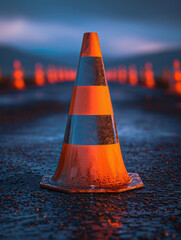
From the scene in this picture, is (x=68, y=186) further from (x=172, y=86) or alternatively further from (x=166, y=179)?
(x=172, y=86)

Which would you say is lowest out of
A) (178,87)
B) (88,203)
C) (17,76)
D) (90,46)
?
(88,203)

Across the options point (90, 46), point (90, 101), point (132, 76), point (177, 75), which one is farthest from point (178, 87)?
point (132, 76)

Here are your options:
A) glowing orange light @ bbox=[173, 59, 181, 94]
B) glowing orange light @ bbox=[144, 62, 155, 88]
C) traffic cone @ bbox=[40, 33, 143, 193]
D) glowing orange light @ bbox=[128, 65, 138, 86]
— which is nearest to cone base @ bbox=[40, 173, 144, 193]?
traffic cone @ bbox=[40, 33, 143, 193]

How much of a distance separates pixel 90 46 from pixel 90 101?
2.29 ft

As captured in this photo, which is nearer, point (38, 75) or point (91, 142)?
point (91, 142)

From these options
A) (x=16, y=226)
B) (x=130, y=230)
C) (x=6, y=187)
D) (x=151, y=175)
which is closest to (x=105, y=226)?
(x=130, y=230)

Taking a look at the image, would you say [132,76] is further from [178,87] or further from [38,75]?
[178,87]

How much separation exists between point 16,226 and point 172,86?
26.2 meters

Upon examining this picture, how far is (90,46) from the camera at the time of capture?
517cm

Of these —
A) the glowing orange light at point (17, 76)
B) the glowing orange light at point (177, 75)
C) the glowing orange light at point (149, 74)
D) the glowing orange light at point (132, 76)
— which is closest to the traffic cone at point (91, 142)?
the glowing orange light at point (177, 75)

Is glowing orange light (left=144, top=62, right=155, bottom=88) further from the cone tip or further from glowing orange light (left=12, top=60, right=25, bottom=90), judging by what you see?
the cone tip

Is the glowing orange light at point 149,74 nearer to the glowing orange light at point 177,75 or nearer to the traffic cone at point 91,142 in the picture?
the glowing orange light at point 177,75

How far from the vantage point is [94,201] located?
4203 millimetres

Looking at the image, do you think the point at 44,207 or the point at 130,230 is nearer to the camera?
the point at 130,230
